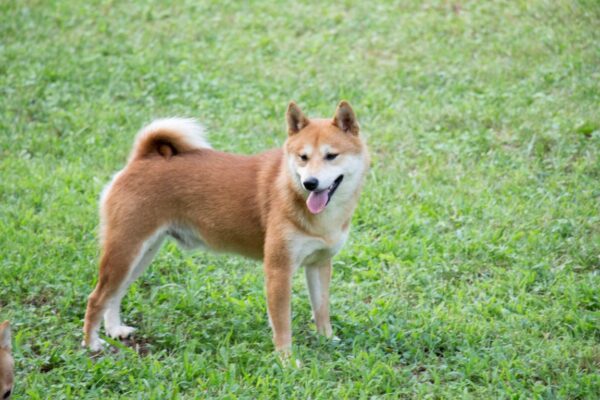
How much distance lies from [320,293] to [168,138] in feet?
4.85

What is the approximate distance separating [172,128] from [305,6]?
6.68 metres

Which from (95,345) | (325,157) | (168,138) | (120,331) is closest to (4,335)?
(95,345)

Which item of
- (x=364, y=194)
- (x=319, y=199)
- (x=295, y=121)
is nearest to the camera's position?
(x=319, y=199)

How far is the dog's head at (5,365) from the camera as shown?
14.8 ft

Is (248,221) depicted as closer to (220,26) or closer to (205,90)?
(205,90)

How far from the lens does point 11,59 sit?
34.6 ft

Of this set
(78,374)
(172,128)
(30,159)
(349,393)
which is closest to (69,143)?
(30,159)

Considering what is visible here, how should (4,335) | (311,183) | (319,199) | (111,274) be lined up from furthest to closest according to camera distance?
(111,274), (319,199), (311,183), (4,335)

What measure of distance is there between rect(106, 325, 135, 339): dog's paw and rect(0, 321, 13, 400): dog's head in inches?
40.4

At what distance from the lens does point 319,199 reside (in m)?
5.30

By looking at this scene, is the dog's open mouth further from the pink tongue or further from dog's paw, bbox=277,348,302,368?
dog's paw, bbox=277,348,302,368

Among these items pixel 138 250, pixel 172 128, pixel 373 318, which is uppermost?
pixel 172 128

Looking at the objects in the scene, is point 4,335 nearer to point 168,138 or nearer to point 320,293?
point 168,138

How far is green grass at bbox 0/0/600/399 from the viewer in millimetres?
5211
